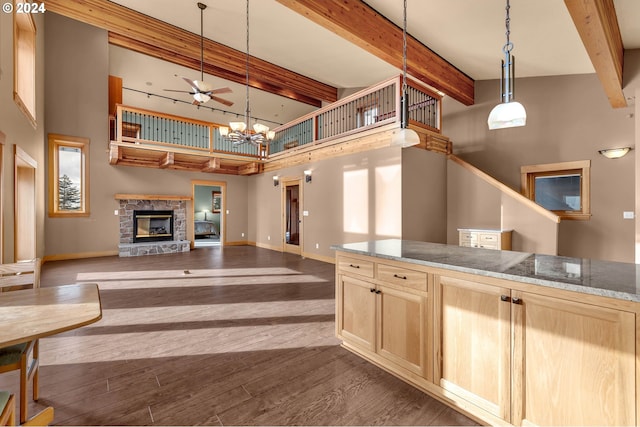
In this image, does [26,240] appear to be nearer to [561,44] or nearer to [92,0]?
[92,0]

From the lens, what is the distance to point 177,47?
6.61 meters

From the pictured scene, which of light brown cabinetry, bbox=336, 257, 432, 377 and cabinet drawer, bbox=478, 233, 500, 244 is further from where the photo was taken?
cabinet drawer, bbox=478, 233, 500, 244

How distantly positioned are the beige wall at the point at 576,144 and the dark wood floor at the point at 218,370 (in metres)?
5.08

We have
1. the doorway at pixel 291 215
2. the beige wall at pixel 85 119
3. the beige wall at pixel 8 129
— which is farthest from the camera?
the doorway at pixel 291 215

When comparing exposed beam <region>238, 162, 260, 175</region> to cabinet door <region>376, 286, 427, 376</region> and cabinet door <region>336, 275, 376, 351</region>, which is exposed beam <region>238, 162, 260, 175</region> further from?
cabinet door <region>376, 286, 427, 376</region>

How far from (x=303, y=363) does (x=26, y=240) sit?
228 inches

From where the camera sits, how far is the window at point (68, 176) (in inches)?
274

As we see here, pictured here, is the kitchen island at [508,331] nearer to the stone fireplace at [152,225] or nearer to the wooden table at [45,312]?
the wooden table at [45,312]

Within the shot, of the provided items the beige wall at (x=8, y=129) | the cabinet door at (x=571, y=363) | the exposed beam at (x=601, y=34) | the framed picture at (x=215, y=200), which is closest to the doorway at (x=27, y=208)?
the beige wall at (x=8, y=129)

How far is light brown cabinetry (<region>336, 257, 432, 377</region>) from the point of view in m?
2.05

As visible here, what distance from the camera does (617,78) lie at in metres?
4.09

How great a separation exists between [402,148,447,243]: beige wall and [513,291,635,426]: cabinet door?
13.1 ft

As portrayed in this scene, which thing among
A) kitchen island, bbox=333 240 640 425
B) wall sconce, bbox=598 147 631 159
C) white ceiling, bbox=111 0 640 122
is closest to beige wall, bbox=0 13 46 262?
white ceiling, bbox=111 0 640 122

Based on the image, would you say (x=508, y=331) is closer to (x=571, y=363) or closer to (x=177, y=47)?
(x=571, y=363)
